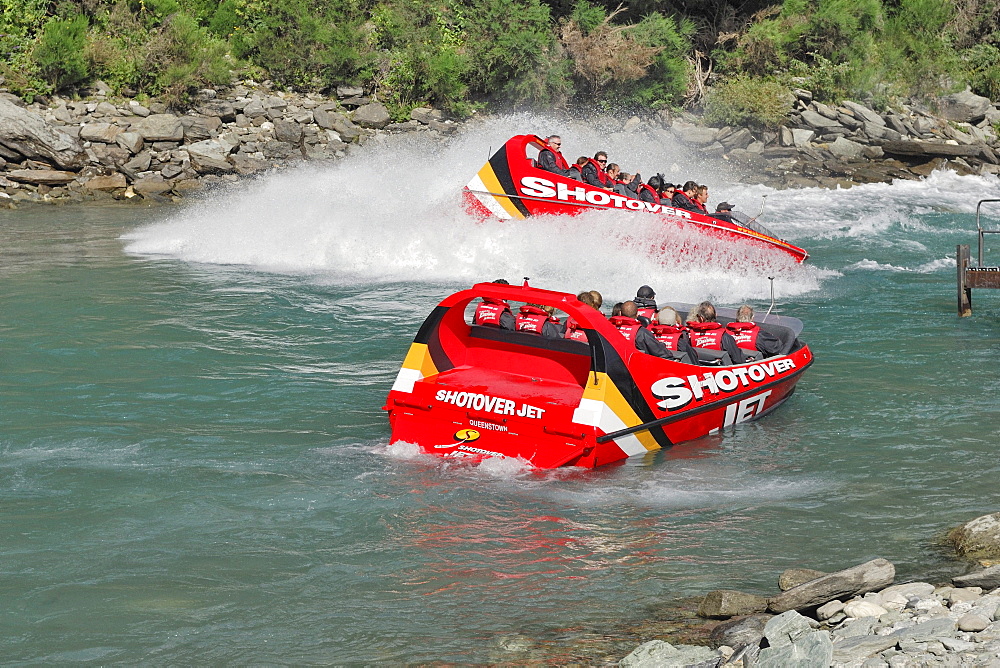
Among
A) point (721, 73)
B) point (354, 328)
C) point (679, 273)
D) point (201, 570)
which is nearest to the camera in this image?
point (201, 570)

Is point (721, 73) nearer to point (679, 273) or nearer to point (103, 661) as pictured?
point (679, 273)

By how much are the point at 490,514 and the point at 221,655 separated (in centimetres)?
281

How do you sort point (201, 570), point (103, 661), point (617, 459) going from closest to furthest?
point (103, 661) → point (201, 570) → point (617, 459)

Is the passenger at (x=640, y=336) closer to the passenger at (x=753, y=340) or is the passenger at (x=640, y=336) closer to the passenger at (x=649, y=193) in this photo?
the passenger at (x=753, y=340)

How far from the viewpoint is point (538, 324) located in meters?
10.9

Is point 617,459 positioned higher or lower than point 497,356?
lower

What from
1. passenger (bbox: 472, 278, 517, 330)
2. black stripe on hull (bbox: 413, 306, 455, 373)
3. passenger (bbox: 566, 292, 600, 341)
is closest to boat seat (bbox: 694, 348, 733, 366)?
passenger (bbox: 566, 292, 600, 341)

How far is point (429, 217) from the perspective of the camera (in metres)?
21.1

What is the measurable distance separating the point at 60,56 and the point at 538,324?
26515mm

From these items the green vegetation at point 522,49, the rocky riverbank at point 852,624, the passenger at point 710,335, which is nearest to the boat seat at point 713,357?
the passenger at point 710,335

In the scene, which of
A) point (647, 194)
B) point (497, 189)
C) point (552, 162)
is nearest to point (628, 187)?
point (647, 194)

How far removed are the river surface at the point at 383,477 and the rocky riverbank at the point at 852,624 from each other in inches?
20.1

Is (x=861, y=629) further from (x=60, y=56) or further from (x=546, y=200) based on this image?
(x=60, y=56)

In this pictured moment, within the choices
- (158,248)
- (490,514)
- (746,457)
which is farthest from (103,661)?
(158,248)
